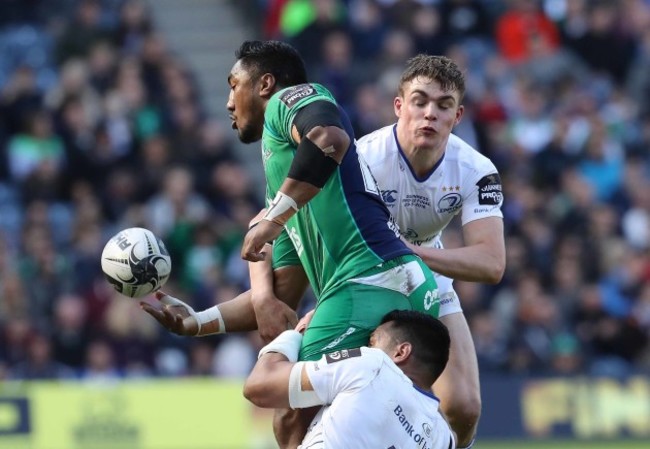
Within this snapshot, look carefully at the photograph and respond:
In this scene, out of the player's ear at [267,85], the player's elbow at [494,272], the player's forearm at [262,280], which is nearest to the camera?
the player's ear at [267,85]

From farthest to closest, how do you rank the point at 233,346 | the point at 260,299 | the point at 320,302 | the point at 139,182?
the point at 139,182 < the point at 233,346 < the point at 260,299 < the point at 320,302

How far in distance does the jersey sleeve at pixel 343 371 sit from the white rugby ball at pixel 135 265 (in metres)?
1.03

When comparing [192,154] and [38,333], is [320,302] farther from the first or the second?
[192,154]

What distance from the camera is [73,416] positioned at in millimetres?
14352

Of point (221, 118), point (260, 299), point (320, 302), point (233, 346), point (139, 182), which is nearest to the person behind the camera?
point (320, 302)

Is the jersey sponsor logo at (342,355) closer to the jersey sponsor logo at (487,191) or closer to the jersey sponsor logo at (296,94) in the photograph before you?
the jersey sponsor logo at (296,94)

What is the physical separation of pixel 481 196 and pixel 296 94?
1799mm

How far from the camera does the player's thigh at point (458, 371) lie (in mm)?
8727

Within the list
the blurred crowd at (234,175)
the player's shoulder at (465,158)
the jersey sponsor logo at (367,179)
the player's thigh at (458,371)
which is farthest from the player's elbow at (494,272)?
the blurred crowd at (234,175)

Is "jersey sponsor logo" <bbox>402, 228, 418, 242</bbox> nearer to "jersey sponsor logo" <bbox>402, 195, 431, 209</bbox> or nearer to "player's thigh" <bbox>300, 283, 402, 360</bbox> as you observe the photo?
"jersey sponsor logo" <bbox>402, 195, 431, 209</bbox>

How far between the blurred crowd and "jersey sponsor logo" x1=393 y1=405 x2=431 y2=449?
26.6ft

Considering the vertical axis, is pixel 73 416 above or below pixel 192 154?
below

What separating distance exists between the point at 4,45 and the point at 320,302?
1114cm

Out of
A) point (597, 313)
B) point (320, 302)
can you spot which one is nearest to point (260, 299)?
point (320, 302)
